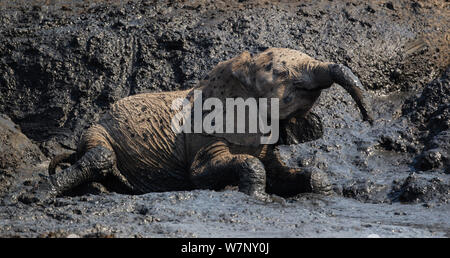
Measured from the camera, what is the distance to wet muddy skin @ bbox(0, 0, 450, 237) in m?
11.3

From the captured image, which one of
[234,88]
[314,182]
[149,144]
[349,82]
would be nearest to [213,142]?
[234,88]

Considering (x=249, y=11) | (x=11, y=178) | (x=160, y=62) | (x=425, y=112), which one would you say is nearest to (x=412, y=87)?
(x=425, y=112)

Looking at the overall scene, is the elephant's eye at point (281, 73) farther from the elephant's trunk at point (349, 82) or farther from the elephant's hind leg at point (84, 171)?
the elephant's hind leg at point (84, 171)

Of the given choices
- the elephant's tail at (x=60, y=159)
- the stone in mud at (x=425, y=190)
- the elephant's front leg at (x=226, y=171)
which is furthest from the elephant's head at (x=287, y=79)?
the elephant's tail at (x=60, y=159)

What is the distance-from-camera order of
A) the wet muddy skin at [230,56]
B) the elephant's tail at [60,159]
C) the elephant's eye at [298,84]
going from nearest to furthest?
the elephant's eye at [298,84], the elephant's tail at [60,159], the wet muddy skin at [230,56]

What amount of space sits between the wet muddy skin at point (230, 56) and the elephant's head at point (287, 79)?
5.01 feet

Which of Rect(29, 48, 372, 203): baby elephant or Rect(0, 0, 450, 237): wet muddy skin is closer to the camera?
Rect(29, 48, 372, 203): baby elephant

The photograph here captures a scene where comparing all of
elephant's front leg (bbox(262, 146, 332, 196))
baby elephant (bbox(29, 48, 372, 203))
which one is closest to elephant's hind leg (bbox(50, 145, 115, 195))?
baby elephant (bbox(29, 48, 372, 203))

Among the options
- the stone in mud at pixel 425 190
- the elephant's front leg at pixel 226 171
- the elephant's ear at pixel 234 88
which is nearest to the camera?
the elephant's front leg at pixel 226 171

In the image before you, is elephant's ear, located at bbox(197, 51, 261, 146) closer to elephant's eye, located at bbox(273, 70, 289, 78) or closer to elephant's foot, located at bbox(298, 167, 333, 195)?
elephant's eye, located at bbox(273, 70, 289, 78)

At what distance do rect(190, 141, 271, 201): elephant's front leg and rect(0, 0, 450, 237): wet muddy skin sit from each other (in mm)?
1272

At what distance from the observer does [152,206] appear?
8203 millimetres

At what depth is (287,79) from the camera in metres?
8.82

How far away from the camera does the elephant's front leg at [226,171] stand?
8891 mm
